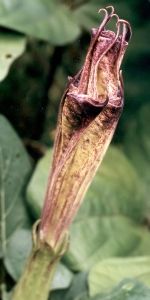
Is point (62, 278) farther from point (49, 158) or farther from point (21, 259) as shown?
point (49, 158)

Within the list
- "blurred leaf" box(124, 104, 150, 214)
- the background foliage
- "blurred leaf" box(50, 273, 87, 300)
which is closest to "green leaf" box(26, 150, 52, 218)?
the background foliage

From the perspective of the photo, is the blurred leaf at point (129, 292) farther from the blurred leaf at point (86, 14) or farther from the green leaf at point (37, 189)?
the blurred leaf at point (86, 14)

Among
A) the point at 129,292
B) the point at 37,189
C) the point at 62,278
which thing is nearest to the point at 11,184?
the point at 37,189

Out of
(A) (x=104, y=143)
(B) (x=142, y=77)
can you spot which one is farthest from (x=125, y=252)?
(A) (x=104, y=143)

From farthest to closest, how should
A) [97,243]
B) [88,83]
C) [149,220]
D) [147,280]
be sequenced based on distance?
[149,220], [97,243], [147,280], [88,83]

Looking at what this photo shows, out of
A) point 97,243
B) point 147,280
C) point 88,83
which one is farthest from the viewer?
point 97,243

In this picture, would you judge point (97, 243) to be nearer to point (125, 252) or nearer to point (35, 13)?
point (125, 252)

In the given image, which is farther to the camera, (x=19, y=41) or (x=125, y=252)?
(x=125, y=252)
